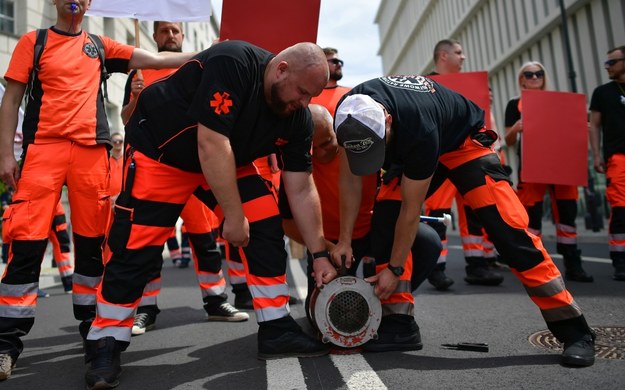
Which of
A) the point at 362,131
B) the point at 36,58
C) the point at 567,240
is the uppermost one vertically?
the point at 36,58

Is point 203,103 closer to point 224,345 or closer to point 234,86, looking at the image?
point 234,86

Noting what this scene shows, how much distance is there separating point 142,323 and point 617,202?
4.14 metres

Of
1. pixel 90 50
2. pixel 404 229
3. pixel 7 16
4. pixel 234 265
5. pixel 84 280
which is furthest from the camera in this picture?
pixel 7 16

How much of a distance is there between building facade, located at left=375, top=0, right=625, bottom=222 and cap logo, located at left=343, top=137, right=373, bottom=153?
41.1 feet

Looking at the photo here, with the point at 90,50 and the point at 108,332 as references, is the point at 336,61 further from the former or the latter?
the point at 108,332

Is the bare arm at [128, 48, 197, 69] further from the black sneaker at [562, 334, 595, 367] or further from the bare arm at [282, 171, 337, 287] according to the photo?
the black sneaker at [562, 334, 595, 367]

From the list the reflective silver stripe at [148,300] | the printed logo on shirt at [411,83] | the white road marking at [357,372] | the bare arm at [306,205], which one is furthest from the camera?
the reflective silver stripe at [148,300]

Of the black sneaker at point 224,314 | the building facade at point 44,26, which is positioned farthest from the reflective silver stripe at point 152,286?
the building facade at point 44,26

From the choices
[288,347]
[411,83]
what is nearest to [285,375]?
[288,347]

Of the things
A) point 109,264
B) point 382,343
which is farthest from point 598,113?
point 109,264

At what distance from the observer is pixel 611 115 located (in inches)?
208

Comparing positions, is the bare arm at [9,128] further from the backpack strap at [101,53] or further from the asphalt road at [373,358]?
the asphalt road at [373,358]

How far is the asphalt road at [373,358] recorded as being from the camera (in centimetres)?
242

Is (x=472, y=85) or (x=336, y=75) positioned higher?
(x=336, y=75)
